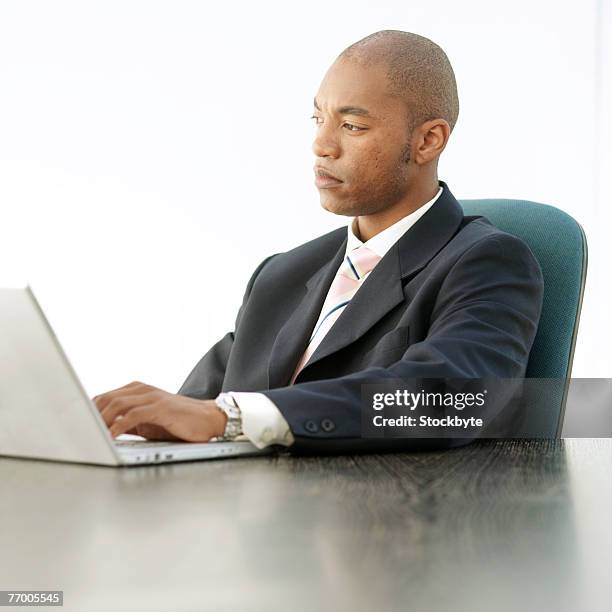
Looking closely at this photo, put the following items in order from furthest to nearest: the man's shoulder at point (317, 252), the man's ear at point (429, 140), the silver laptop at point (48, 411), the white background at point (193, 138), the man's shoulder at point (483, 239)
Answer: the white background at point (193, 138), the man's shoulder at point (317, 252), the man's ear at point (429, 140), the man's shoulder at point (483, 239), the silver laptop at point (48, 411)

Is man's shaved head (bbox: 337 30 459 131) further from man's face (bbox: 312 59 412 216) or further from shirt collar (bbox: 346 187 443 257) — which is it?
shirt collar (bbox: 346 187 443 257)

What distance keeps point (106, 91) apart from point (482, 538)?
12.2ft

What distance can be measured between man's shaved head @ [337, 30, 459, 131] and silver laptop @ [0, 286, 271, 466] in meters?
0.83

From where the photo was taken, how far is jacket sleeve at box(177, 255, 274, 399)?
183 centimetres

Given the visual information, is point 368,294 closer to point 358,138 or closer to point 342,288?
point 342,288

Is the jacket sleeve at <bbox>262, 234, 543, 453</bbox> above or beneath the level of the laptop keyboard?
above

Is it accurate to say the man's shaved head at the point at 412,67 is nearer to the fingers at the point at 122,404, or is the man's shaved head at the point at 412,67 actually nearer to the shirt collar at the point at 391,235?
the shirt collar at the point at 391,235

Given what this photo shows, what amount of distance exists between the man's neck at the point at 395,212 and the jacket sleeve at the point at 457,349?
0.29 metres

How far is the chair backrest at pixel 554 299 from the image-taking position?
1651 millimetres

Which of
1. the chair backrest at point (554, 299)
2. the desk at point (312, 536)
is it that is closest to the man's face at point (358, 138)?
the chair backrest at point (554, 299)

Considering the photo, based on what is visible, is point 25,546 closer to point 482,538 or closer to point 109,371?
point 482,538

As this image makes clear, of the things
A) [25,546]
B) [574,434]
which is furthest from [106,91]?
[25,546]

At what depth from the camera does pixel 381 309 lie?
5.19ft

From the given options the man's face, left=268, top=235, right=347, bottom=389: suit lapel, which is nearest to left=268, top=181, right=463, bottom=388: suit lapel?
left=268, top=235, right=347, bottom=389: suit lapel
